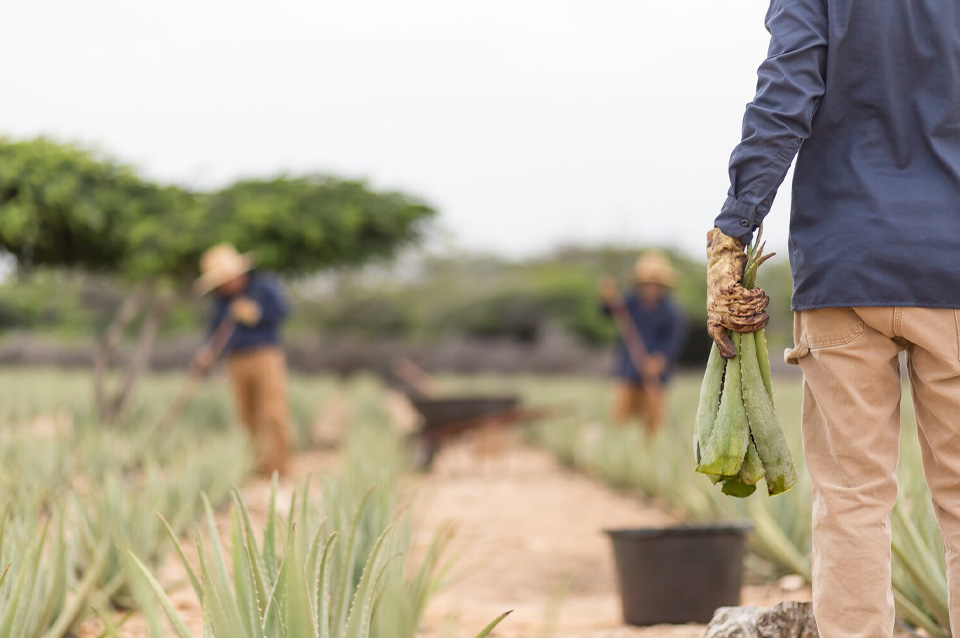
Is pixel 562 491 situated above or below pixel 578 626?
below

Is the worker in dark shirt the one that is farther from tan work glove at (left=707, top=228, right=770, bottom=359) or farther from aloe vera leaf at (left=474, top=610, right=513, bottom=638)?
aloe vera leaf at (left=474, top=610, right=513, bottom=638)

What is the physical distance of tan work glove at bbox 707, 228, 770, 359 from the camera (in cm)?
224

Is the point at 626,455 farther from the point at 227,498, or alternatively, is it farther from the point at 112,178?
the point at 112,178

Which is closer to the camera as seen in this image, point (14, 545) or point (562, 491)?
point (14, 545)

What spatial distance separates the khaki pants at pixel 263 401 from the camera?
8016mm

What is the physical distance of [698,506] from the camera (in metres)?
4.88

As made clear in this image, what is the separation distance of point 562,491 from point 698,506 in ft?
9.69

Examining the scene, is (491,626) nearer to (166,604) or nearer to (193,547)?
(166,604)

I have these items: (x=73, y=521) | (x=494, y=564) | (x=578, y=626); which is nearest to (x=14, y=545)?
(x=73, y=521)

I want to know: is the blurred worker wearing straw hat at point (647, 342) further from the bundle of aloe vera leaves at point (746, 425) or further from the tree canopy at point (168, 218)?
the bundle of aloe vera leaves at point (746, 425)

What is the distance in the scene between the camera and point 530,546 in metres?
5.70

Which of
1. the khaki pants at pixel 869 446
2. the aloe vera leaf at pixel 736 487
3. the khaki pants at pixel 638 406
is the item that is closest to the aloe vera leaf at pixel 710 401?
the aloe vera leaf at pixel 736 487

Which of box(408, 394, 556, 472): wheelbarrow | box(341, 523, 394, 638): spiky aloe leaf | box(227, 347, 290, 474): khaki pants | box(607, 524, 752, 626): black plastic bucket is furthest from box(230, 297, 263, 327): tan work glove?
box(341, 523, 394, 638): spiky aloe leaf

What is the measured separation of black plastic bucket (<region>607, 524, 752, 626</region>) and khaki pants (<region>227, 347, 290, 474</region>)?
499 centimetres
